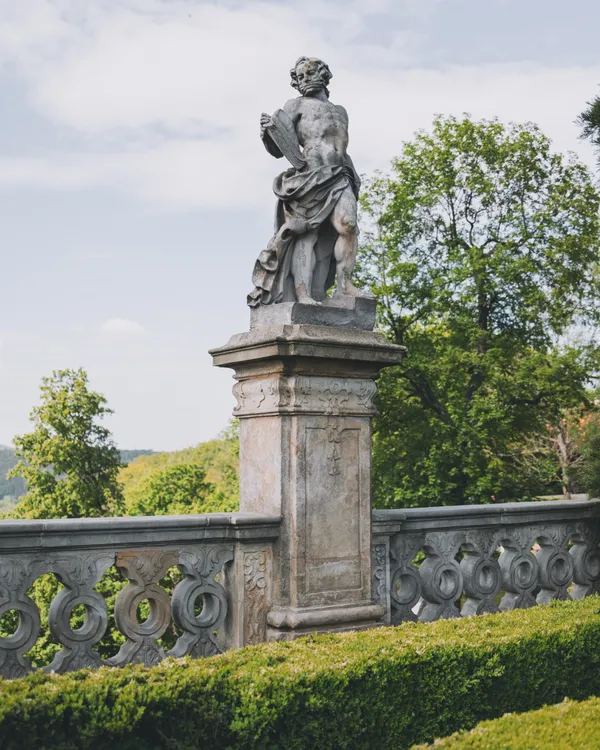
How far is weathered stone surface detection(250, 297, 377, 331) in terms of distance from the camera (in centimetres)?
577

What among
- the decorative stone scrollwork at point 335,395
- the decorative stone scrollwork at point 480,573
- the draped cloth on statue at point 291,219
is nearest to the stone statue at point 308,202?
the draped cloth on statue at point 291,219

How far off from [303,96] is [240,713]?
418 centimetres

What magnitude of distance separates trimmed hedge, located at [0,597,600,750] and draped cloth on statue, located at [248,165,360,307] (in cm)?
234

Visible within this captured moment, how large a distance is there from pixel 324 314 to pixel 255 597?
188 cm

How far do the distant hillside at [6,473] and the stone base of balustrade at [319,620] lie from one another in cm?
2669

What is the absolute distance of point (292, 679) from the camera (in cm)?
409

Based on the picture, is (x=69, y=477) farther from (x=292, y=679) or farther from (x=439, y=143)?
(x=292, y=679)

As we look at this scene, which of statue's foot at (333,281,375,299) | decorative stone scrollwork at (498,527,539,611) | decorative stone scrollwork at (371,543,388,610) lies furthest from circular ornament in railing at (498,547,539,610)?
statue's foot at (333,281,375,299)

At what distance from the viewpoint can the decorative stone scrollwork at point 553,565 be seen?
Answer: 721 centimetres

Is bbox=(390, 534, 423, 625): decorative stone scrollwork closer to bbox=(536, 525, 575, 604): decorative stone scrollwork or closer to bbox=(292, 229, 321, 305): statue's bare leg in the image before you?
bbox=(536, 525, 575, 604): decorative stone scrollwork

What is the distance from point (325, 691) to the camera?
414cm

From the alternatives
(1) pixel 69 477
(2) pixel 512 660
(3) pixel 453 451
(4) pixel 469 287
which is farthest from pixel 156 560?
(1) pixel 69 477

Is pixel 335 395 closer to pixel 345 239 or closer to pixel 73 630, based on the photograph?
pixel 345 239

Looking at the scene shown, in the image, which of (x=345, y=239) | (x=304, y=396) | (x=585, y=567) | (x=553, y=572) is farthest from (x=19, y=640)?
(x=585, y=567)
